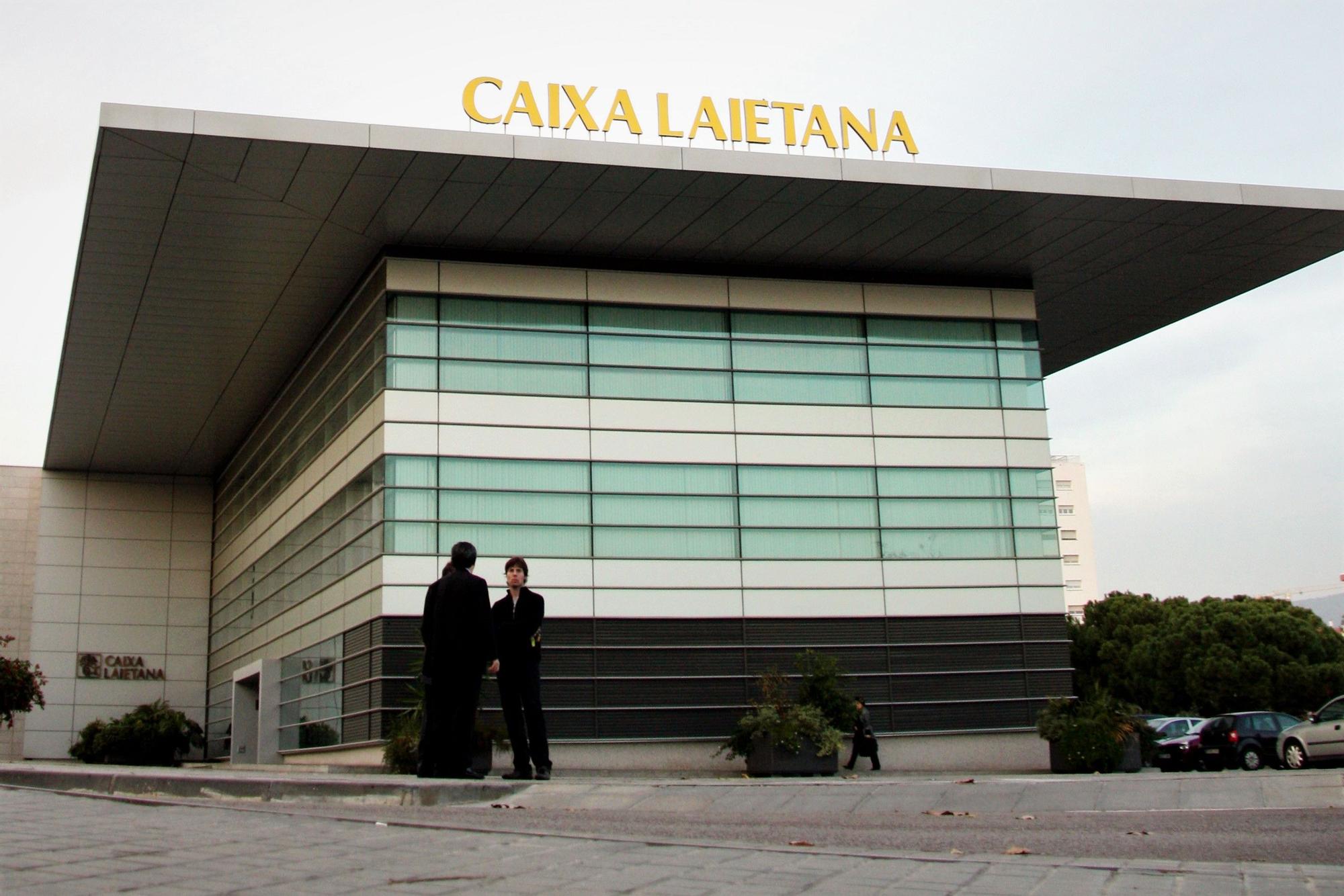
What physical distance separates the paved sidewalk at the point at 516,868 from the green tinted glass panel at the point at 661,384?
16306 millimetres

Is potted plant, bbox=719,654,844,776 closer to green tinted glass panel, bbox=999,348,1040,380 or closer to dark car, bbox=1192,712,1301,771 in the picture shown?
→ green tinted glass panel, bbox=999,348,1040,380

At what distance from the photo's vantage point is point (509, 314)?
23.2 metres

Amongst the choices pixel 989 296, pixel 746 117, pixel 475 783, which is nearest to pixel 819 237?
pixel 746 117

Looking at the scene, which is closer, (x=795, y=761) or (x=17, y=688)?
(x=795, y=761)

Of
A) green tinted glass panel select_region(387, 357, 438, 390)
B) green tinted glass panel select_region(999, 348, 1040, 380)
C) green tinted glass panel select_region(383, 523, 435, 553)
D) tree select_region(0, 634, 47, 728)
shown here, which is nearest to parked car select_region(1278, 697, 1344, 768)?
green tinted glass panel select_region(999, 348, 1040, 380)

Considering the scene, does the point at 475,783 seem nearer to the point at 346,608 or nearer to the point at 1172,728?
the point at 346,608

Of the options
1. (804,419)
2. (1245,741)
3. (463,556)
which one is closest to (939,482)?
(804,419)

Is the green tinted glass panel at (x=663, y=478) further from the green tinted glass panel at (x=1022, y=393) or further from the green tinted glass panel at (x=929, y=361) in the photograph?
the green tinted glass panel at (x=1022, y=393)

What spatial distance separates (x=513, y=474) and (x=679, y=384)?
10.9ft

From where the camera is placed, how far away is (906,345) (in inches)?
979

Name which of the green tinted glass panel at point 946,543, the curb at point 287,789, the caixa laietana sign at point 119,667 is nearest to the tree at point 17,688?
the caixa laietana sign at point 119,667

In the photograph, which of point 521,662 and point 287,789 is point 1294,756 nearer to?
point 521,662

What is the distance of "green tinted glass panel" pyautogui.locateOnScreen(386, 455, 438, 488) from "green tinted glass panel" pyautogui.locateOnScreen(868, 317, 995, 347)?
8.28 metres

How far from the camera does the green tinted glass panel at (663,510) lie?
22891 millimetres
